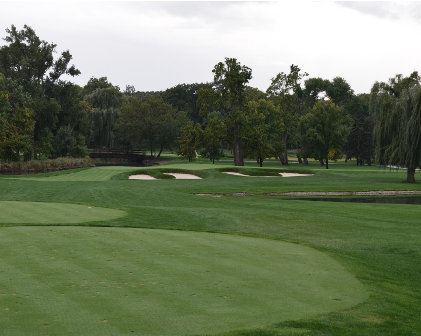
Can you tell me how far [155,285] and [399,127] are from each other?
35.8 meters

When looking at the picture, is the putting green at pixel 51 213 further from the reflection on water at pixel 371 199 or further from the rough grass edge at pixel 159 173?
the rough grass edge at pixel 159 173

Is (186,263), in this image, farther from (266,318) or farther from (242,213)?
(242,213)

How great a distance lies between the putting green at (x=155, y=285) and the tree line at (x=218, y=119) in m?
31.2

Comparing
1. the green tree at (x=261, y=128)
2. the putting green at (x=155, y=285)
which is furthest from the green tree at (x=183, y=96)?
the putting green at (x=155, y=285)

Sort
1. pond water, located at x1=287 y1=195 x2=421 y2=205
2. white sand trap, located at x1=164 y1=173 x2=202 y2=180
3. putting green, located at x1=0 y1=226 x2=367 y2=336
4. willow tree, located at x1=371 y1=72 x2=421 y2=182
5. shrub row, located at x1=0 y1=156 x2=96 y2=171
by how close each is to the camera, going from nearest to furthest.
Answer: putting green, located at x1=0 y1=226 x2=367 y2=336 → pond water, located at x1=287 y1=195 x2=421 y2=205 → willow tree, located at x1=371 y1=72 x2=421 y2=182 → white sand trap, located at x1=164 y1=173 x2=202 y2=180 → shrub row, located at x1=0 y1=156 x2=96 y2=171

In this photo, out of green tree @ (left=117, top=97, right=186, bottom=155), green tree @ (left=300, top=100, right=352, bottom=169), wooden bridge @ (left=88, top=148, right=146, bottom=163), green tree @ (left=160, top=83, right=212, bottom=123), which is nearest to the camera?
green tree @ (left=300, top=100, right=352, bottom=169)

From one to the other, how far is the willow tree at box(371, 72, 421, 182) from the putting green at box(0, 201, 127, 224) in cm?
2725

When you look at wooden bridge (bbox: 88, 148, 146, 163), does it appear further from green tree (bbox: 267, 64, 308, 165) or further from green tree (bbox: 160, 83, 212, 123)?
green tree (bbox: 160, 83, 212, 123)

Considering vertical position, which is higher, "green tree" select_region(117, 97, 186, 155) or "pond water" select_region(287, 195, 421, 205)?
"green tree" select_region(117, 97, 186, 155)

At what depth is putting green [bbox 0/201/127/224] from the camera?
13344mm

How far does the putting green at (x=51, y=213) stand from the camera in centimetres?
1334

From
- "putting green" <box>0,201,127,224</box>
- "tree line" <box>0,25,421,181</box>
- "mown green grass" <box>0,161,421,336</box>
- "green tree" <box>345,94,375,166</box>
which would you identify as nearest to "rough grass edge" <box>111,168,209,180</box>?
"mown green grass" <box>0,161,421,336</box>

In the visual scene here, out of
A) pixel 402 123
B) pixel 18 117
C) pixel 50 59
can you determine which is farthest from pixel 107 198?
pixel 50 59

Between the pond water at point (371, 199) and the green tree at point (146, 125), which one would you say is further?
the green tree at point (146, 125)
